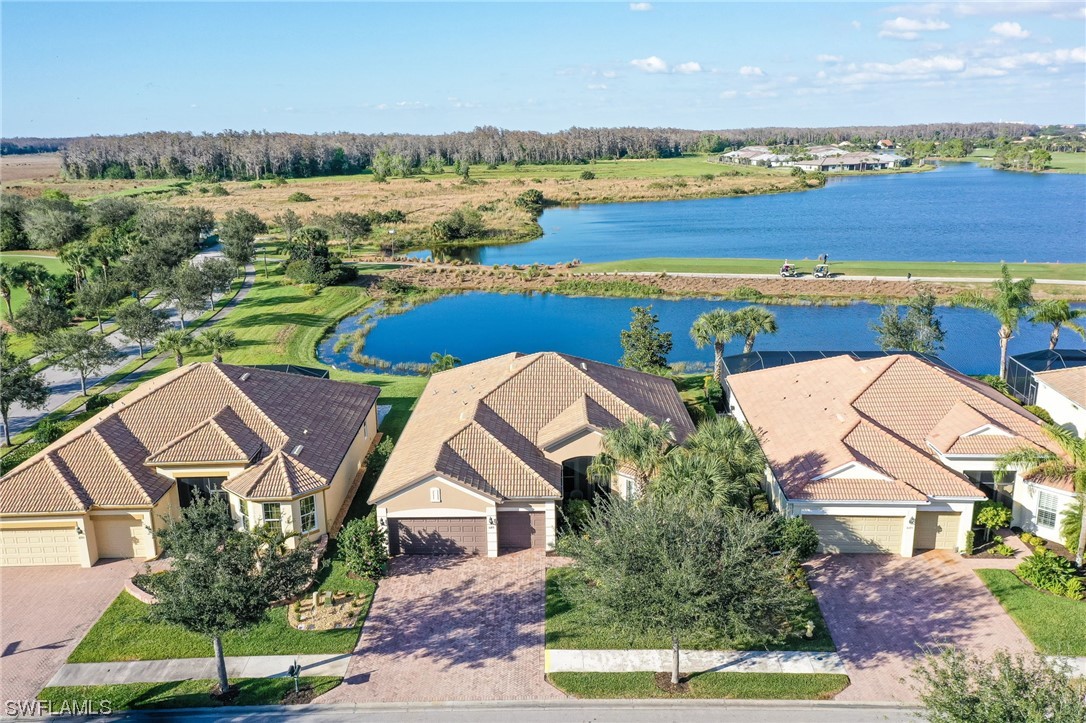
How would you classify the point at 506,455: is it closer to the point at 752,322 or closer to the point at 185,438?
the point at 185,438

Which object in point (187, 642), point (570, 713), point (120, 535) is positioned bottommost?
Answer: point (570, 713)

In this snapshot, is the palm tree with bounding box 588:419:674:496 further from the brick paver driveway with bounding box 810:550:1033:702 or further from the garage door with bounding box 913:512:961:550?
the garage door with bounding box 913:512:961:550

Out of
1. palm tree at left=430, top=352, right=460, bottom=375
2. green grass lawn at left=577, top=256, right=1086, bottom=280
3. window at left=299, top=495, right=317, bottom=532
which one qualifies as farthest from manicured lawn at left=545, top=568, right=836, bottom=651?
green grass lawn at left=577, top=256, right=1086, bottom=280

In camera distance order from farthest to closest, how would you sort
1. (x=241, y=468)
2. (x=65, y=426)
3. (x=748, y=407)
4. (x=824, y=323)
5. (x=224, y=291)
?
(x=224, y=291), (x=824, y=323), (x=65, y=426), (x=748, y=407), (x=241, y=468)

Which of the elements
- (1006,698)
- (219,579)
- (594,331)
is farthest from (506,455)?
(594,331)

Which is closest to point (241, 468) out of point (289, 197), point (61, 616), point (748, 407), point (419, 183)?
point (61, 616)

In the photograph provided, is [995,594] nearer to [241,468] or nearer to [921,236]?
[241,468]
